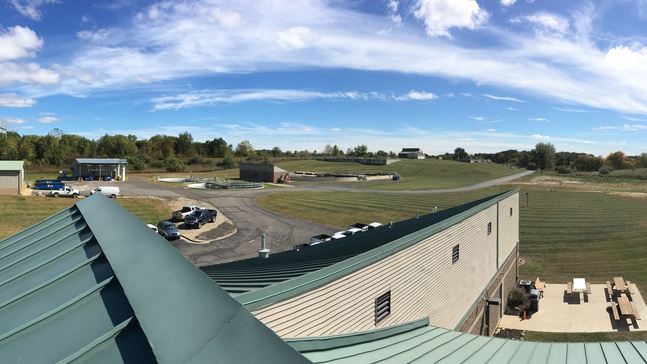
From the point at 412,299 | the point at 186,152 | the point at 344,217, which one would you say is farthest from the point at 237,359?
the point at 186,152

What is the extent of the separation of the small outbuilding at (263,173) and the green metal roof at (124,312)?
72030 millimetres

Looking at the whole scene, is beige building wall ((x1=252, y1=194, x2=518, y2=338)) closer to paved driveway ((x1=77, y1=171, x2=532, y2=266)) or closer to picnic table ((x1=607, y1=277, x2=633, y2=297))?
picnic table ((x1=607, y1=277, x2=633, y2=297))

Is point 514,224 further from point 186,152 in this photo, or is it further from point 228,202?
point 186,152

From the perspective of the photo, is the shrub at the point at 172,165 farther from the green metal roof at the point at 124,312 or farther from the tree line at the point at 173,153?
A: the green metal roof at the point at 124,312

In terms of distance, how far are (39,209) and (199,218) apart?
1572cm

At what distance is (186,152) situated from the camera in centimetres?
14212

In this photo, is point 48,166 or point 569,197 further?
point 48,166

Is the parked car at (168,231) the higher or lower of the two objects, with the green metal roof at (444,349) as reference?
lower

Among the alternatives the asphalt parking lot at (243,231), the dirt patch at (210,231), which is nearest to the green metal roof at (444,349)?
the asphalt parking lot at (243,231)

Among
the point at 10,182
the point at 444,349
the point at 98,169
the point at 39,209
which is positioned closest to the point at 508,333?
the point at 444,349

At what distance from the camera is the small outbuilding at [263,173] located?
78.9 meters

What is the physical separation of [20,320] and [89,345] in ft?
7.06

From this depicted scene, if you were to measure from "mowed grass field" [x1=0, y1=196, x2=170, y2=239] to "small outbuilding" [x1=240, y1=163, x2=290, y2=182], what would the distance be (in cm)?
3646

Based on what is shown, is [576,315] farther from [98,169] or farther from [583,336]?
[98,169]
